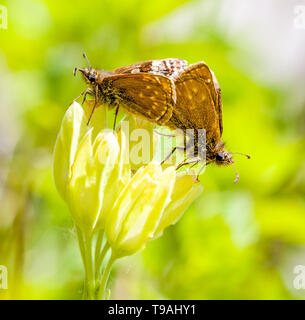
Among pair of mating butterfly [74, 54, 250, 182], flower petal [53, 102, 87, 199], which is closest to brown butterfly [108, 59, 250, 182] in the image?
pair of mating butterfly [74, 54, 250, 182]

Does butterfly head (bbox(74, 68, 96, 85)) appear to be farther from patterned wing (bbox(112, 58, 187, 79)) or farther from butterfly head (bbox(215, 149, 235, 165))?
butterfly head (bbox(215, 149, 235, 165))

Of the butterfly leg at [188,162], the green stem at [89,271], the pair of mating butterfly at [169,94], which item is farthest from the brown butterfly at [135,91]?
the green stem at [89,271]

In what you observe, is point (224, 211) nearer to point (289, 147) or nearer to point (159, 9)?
point (289, 147)

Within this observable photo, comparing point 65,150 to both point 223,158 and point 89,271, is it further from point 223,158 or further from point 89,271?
point 223,158

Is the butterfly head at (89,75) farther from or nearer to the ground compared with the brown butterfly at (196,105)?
farther from the ground

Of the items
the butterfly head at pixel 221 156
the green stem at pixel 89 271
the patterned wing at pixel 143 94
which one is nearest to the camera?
the green stem at pixel 89 271

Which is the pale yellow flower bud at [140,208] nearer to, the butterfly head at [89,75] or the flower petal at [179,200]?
the flower petal at [179,200]

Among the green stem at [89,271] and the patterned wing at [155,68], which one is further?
the patterned wing at [155,68]

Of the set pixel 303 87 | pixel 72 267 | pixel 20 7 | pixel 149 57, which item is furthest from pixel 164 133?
pixel 303 87
